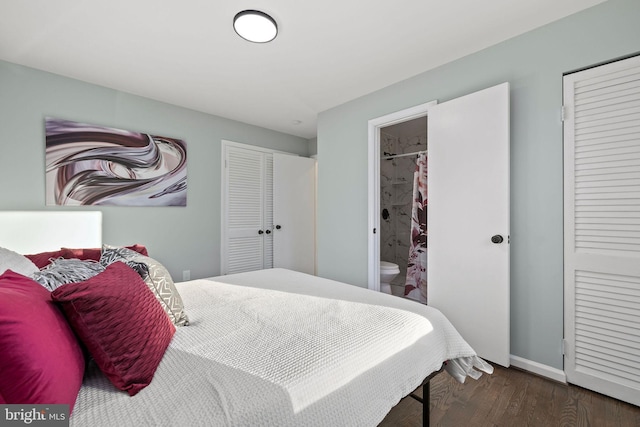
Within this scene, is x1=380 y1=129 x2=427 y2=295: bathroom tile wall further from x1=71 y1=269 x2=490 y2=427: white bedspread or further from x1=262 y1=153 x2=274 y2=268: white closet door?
x1=71 y1=269 x2=490 y2=427: white bedspread

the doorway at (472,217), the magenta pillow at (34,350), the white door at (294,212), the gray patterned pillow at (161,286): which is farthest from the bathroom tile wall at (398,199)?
the magenta pillow at (34,350)

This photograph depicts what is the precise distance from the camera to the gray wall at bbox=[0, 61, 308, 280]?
7.93ft

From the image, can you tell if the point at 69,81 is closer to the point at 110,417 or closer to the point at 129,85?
the point at 129,85

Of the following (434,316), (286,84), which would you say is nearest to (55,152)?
(286,84)

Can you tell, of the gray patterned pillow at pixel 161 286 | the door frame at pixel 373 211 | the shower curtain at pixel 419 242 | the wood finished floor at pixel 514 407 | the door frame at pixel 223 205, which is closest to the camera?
the gray patterned pillow at pixel 161 286

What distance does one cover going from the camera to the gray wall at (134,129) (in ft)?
7.93

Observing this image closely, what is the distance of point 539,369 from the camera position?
6.52ft

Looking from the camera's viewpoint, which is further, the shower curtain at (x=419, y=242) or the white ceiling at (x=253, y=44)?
the shower curtain at (x=419, y=242)

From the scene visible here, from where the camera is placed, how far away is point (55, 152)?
2.59 metres

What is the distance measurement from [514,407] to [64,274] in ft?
7.66

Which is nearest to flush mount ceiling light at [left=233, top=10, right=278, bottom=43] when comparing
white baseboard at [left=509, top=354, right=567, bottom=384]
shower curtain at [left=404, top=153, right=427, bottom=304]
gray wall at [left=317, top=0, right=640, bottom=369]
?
gray wall at [left=317, top=0, right=640, bottom=369]

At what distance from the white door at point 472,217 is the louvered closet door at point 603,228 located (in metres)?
0.37

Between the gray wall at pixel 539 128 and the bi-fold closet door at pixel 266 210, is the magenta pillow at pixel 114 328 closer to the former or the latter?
the gray wall at pixel 539 128

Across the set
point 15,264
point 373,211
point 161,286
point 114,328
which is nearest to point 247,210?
point 373,211
